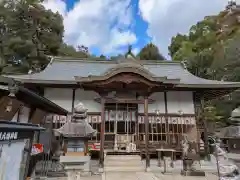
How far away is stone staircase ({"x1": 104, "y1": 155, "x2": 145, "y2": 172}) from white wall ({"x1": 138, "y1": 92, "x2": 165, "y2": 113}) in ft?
8.28

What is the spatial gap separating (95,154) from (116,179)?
304 centimetres

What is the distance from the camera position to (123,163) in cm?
726

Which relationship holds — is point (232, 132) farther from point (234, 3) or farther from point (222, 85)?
point (234, 3)

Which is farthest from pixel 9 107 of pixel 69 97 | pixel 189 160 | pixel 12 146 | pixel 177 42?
pixel 177 42

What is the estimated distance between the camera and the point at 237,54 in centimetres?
1623

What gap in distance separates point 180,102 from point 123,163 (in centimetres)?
437

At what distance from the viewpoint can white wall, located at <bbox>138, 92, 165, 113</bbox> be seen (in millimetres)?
9236

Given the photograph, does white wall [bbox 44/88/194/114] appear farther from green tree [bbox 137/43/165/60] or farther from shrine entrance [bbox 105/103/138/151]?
green tree [bbox 137/43/165/60]

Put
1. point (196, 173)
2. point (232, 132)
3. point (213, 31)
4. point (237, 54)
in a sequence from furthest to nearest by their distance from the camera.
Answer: point (213, 31), point (237, 54), point (196, 173), point (232, 132)

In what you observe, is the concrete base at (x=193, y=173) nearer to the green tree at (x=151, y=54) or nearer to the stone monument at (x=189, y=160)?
the stone monument at (x=189, y=160)

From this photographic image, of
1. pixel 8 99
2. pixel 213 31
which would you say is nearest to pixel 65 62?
pixel 8 99

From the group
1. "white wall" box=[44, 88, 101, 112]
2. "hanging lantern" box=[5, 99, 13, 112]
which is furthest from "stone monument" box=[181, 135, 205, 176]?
"hanging lantern" box=[5, 99, 13, 112]

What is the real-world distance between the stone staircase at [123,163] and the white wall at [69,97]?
8.44ft

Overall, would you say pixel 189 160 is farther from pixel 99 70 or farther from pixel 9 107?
pixel 99 70
